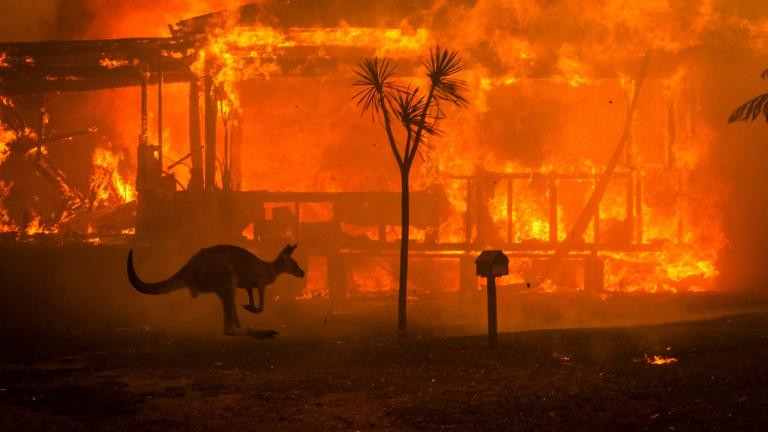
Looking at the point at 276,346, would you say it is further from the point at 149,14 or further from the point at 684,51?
the point at 149,14

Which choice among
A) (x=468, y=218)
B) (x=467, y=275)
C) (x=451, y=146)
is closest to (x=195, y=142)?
(x=451, y=146)

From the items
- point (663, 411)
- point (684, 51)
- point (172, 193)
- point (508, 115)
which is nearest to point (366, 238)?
point (172, 193)

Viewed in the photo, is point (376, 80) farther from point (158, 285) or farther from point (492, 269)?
point (158, 285)

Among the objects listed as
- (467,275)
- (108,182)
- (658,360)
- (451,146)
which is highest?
(451,146)

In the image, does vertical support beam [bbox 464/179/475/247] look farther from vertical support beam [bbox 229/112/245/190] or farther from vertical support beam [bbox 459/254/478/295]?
vertical support beam [bbox 229/112/245/190]

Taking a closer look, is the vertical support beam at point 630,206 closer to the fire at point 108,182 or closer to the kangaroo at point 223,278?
the kangaroo at point 223,278

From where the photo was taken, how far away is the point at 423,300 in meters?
16.8

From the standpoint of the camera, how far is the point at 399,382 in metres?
8.52

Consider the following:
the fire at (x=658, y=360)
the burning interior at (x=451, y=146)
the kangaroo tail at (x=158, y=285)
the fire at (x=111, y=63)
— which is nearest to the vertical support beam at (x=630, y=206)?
the burning interior at (x=451, y=146)

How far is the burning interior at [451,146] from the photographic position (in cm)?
1708

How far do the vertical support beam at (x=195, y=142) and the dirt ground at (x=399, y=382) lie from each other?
20.0 feet

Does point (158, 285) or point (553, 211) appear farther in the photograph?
point (553, 211)

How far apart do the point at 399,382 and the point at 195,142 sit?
34.6 ft

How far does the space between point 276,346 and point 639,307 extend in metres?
7.53
